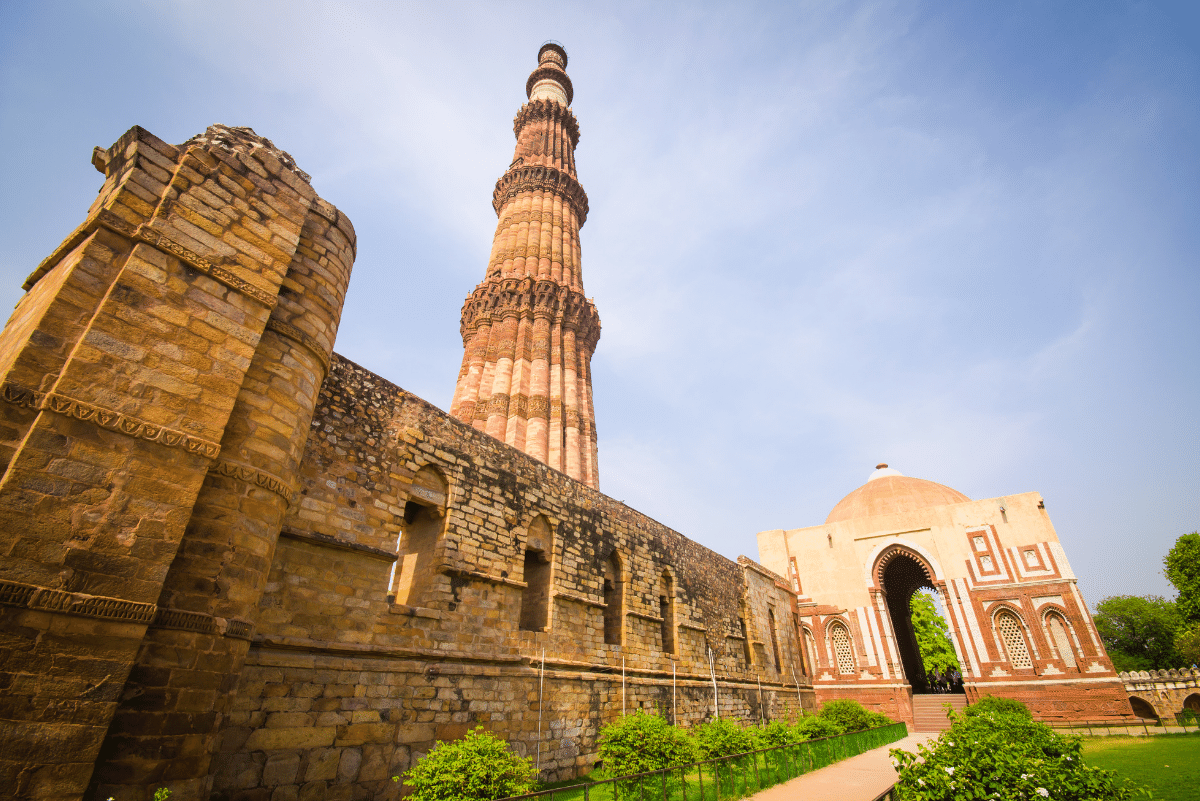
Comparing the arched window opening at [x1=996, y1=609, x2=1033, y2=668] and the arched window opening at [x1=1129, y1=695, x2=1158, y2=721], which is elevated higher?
the arched window opening at [x1=996, y1=609, x2=1033, y2=668]

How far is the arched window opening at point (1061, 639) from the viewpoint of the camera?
53.7 ft

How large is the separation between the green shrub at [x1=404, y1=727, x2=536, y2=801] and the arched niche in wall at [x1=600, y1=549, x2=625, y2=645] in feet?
15.9

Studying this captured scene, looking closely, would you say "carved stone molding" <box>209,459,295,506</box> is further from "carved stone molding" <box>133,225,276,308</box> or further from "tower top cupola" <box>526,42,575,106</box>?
"tower top cupola" <box>526,42,575,106</box>

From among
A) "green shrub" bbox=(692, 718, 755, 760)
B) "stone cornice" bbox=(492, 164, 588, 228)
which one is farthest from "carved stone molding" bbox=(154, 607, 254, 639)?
"stone cornice" bbox=(492, 164, 588, 228)

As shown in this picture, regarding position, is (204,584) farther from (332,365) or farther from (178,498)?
(332,365)

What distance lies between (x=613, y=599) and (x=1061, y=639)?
1551cm

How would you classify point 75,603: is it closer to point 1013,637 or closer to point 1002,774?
point 1002,774

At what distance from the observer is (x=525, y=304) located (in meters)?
20.3

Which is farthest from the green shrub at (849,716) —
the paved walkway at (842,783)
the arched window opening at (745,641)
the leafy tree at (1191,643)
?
the leafy tree at (1191,643)

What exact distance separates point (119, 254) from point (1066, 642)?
2336 centimetres

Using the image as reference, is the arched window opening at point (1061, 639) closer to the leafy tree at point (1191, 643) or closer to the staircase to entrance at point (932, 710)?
the staircase to entrance at point (932, 710)

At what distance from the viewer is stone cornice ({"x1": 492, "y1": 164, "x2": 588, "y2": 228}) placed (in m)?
23.4

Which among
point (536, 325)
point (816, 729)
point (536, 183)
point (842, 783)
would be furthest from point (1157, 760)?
point (536, 183)

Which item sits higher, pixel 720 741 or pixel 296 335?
pixel 296 335
